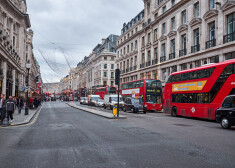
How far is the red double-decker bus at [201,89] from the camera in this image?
15.9 metres

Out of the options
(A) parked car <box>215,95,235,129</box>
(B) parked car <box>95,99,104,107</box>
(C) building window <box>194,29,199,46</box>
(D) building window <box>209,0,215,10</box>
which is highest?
(D) building window <box>209,0,215,10</box>

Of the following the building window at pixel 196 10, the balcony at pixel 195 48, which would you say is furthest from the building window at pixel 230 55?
the building window at pixel 196 10

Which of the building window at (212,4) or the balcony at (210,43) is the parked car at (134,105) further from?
the building window at (212,4)

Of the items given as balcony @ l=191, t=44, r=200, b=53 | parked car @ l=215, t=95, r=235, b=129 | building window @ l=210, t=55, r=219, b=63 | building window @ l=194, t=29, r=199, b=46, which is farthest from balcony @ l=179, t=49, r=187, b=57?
parked car @ l=215, t=95, r=235, b=129

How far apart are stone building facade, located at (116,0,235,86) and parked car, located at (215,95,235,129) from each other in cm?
1348

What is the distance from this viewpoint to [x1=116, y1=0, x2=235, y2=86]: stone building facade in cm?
2586

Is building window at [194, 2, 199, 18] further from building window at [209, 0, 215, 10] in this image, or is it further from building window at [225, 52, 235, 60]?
building window at [225, 52, 235, 60]

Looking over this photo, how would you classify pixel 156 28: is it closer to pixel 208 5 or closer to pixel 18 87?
pixel 208 5

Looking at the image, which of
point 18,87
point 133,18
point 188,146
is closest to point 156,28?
point 133,18

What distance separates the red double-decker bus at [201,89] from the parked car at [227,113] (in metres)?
2.71

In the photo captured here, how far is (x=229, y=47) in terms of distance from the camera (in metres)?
24.7

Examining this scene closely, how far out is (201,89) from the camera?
59.8 feet

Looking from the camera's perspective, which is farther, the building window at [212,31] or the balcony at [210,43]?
the building window at [212,31]

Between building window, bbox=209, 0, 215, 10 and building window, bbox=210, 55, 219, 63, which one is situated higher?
building window, bbox=209, 0, 215, 10
